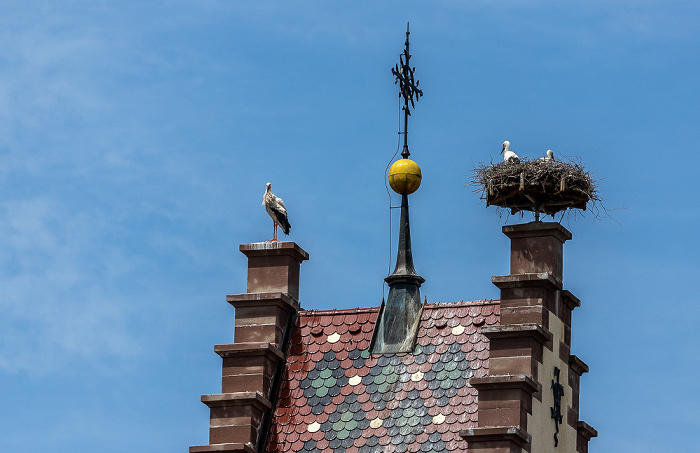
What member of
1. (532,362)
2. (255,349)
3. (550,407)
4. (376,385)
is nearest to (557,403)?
(550,407)

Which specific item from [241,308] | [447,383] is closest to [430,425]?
[447,383]

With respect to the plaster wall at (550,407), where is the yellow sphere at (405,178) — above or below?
above

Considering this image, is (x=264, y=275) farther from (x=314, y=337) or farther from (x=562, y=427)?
(x=562, y=427)

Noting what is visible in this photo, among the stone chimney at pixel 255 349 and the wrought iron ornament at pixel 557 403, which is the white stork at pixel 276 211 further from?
the wrought iron ornament at pixel 557 403

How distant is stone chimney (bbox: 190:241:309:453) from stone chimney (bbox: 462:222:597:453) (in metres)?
3.50

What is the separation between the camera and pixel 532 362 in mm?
37531

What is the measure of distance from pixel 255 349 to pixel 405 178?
161 inches

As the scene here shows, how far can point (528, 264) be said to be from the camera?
127 ft

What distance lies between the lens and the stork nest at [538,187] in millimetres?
39125

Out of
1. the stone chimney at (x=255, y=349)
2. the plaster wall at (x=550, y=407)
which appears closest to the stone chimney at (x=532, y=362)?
the plaster wall at (x=550, y=407)

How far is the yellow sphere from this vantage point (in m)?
41.0

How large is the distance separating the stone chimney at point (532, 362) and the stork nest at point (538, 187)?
0.66 meters

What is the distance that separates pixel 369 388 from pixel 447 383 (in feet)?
4.26

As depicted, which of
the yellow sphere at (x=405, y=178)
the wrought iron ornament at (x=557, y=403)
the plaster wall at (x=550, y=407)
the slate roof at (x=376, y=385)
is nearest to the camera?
the plaster wall at (x=550, y=407)
